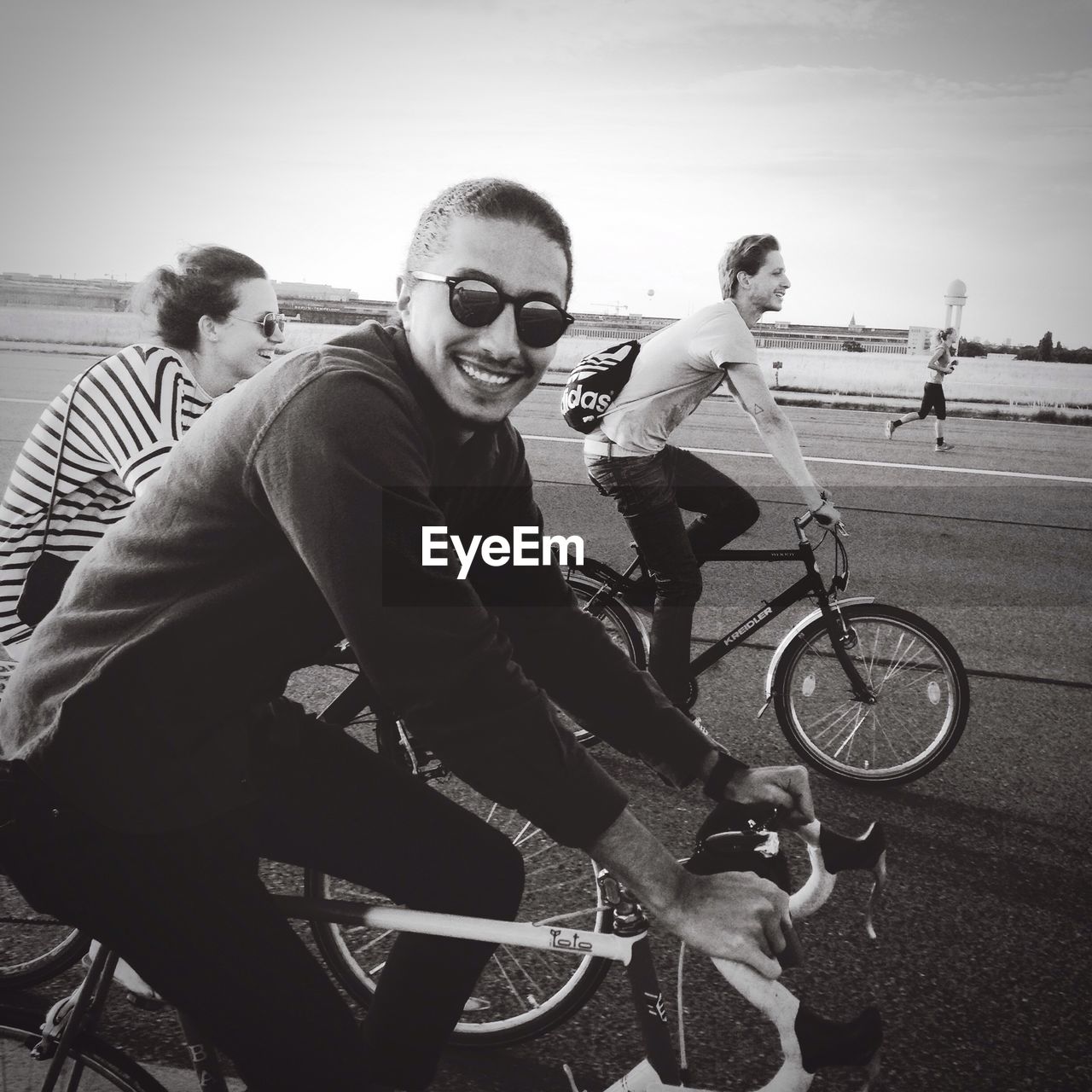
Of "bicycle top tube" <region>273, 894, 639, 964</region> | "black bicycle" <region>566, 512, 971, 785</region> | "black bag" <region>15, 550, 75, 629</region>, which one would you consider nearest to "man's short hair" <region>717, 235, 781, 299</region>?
"black bicycle" <region>566, 512, 971, 785</region>

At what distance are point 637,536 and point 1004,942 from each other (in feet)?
7.00

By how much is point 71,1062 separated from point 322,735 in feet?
2.18

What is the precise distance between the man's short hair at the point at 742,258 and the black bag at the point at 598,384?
1.60ft

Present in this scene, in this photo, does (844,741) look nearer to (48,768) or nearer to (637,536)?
(637,536)

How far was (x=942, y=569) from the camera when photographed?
712cm

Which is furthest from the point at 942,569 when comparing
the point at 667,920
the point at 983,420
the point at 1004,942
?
the point at 983,420

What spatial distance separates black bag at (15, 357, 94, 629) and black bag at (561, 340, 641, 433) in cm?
227

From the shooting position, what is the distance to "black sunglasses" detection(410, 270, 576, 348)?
5.13 feet

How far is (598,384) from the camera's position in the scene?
433cm

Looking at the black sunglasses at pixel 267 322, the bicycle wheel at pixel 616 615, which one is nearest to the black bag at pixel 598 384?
the bicycle wheel at pixel 616 615

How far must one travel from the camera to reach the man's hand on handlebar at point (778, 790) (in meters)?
1.66

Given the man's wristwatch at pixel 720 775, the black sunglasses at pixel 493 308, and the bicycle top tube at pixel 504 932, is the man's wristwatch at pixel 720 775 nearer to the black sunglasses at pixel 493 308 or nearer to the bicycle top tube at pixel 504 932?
the bicycle top tube at pixel 504 932

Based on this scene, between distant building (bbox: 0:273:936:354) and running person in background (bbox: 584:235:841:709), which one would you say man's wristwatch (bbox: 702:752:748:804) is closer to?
running person in background (bbox: 584:235:841:709)

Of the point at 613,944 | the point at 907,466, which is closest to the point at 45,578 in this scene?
the point at 613,944
